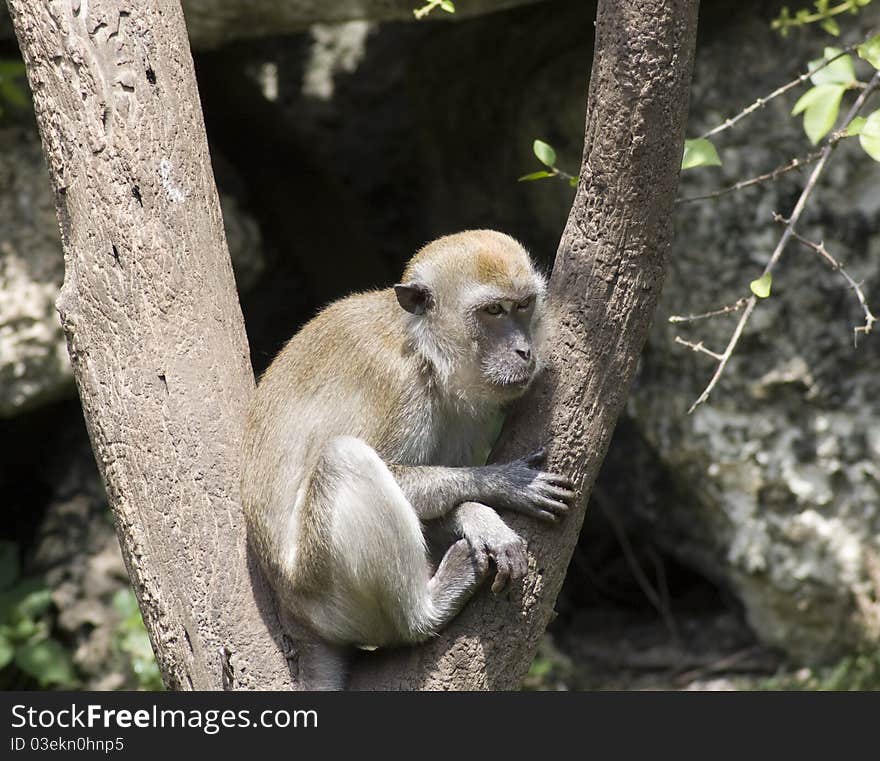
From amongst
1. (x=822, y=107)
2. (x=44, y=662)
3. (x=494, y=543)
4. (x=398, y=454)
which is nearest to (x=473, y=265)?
(x=398, y=454)

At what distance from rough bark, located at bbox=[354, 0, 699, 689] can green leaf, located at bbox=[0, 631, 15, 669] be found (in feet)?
13.2

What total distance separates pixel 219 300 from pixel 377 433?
2.61 ft

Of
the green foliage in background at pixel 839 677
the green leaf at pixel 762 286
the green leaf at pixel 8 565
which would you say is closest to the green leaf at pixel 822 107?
the green leaf at pixel 762 286

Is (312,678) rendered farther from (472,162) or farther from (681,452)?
(472,162)

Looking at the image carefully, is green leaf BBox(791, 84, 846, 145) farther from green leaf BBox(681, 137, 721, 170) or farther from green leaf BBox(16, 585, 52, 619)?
green leaf BBox(16, 585, 52, 619)

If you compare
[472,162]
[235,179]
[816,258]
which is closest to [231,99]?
[235,179]

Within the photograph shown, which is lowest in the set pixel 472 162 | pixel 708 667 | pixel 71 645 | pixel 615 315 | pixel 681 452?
pixel 708 667

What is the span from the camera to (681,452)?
23.9 ft

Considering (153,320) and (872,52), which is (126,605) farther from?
(872,52)

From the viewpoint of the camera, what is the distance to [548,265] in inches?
287

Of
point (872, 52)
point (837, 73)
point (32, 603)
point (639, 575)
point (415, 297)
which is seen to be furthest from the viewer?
point (639, 575)

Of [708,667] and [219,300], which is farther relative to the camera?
[708,667]

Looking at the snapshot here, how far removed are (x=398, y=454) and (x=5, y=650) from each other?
4009 mm

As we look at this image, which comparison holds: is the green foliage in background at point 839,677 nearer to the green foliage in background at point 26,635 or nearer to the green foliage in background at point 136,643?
the green foliage in background at point 136,643
